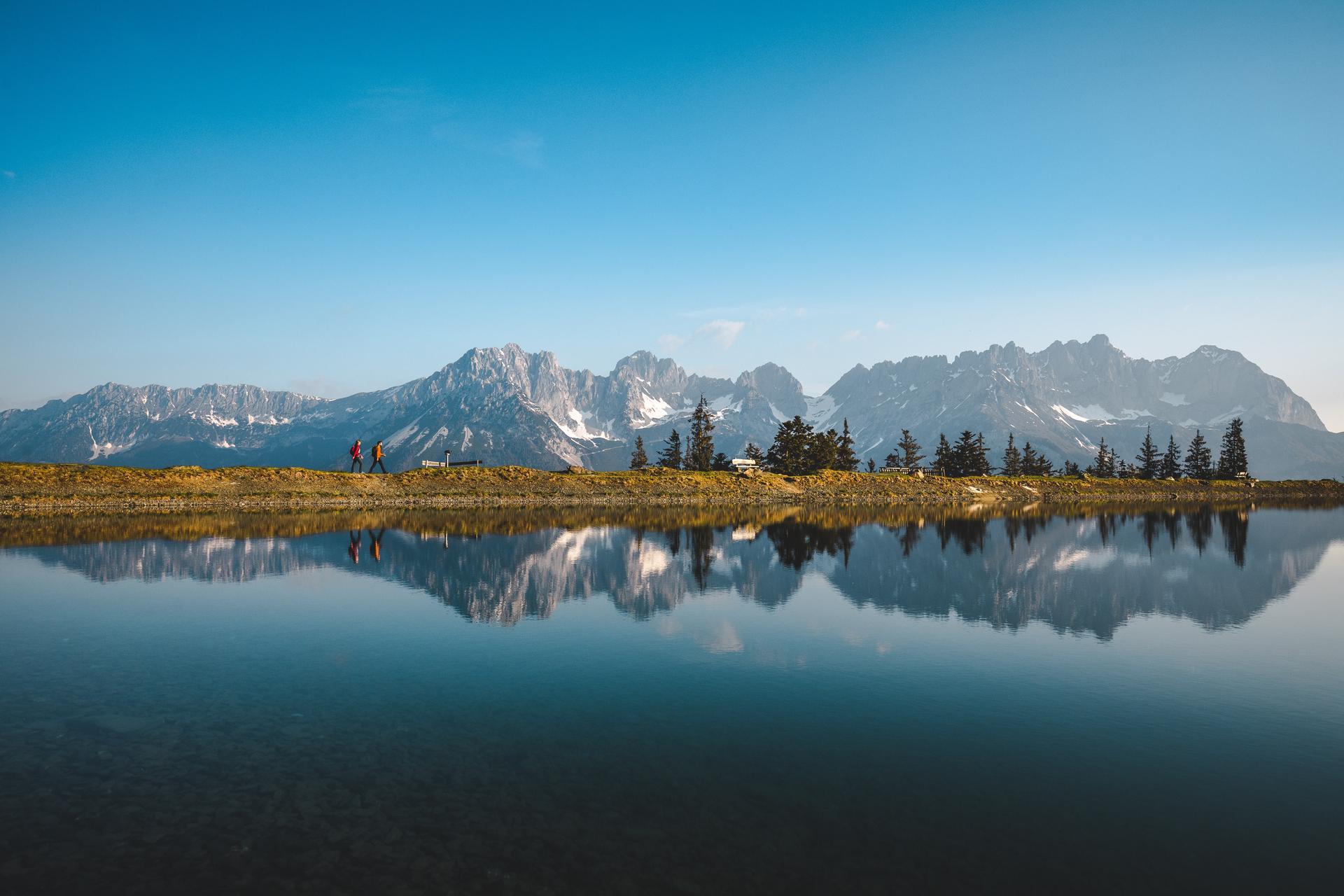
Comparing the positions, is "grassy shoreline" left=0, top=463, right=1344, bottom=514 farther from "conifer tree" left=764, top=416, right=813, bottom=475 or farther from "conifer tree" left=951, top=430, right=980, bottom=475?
"conifer tree" left=951, top=430, right=980, bottom=475

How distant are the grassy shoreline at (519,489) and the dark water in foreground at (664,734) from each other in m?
66.8

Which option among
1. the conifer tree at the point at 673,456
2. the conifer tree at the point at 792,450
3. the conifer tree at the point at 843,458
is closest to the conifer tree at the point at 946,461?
the conifer tree at the point at 843,458

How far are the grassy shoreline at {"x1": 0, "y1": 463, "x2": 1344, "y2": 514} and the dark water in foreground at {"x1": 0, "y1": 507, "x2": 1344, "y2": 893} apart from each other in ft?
219

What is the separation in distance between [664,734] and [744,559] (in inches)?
1391

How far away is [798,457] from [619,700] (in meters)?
144

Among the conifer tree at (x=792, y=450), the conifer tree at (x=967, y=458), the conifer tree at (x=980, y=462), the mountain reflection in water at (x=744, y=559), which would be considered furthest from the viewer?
the conifer tree at (x=980, y=462)

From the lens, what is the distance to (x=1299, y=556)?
56938 millimetres

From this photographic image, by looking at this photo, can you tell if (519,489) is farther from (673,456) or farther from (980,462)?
(980,462)

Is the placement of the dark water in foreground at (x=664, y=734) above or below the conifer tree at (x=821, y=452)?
below

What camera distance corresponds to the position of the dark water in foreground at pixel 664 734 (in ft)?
39.6

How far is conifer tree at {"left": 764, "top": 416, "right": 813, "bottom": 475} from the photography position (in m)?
161

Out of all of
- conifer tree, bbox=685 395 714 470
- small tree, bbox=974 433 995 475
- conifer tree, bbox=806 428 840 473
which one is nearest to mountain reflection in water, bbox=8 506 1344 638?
conifer tree, bbox=806 428 840 473

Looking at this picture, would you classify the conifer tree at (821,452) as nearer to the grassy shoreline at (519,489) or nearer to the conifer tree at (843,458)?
the conifer tree at (843,458)

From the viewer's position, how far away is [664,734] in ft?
59.0
